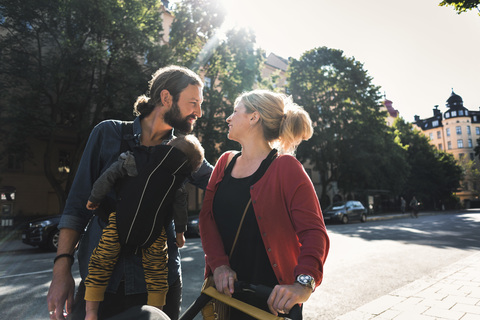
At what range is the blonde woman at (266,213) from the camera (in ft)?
4.75

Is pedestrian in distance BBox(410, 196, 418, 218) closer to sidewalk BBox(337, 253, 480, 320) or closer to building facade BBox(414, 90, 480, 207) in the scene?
sidewalk BBox(337, 253, 480, 320)

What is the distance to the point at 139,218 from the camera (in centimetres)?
140

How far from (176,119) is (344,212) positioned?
23.1 metres

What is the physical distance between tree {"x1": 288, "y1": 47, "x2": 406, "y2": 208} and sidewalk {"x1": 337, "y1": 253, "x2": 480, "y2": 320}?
20.8 metres

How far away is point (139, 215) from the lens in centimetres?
140

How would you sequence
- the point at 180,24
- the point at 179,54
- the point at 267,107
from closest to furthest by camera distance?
1. the point at 267,107
2. the point at 179,54
3. the point at 180,24

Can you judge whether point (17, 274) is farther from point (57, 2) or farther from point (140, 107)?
point (57, 2)

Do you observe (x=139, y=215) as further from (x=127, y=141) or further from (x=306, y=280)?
(x=306, y=280)

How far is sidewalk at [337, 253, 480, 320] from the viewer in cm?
390

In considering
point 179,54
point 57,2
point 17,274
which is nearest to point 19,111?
point 57,2

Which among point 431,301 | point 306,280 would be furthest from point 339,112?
point 306,280

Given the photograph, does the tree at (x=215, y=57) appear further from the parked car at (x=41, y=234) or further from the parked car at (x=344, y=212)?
the parked car at (x=41, y=234)

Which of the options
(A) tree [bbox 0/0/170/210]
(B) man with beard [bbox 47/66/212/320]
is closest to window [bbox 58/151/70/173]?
(A) tree [bbox 0/0/170/210]

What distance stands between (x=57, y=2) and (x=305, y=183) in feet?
56.8
